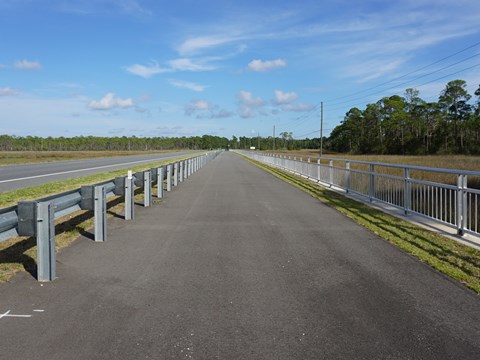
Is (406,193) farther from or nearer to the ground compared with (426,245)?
farther from the ground

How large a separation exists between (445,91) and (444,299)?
104457 millimetres

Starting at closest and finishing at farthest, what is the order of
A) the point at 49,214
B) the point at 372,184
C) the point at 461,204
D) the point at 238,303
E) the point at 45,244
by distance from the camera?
the point at 238,303 → the point at 45,244 → the point at 49,214 → the point at 461,204 → the point at 372,184

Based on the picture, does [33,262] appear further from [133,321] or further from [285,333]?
[285,333]

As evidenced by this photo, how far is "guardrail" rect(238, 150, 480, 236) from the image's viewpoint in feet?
25.5

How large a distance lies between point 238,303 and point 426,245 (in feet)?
13.5

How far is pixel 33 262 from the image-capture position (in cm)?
596

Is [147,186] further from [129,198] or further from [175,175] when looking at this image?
[175,175]

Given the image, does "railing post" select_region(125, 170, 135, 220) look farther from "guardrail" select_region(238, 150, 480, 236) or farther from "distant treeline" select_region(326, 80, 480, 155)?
"distant treeline" select_region(326, 80, 480, 155)

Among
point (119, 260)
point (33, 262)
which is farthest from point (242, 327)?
point (33, 262)

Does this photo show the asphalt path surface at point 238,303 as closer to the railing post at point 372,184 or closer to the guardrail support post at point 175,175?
the railing post at point 372,184

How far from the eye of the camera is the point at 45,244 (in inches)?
207

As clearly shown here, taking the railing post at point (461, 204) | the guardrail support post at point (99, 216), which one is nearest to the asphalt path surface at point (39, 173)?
the guardrail support post at point (99, 216)

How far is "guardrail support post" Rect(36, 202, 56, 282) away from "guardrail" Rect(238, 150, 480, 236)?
21.6 ft

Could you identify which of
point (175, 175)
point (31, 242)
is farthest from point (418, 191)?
point (175, 175)
